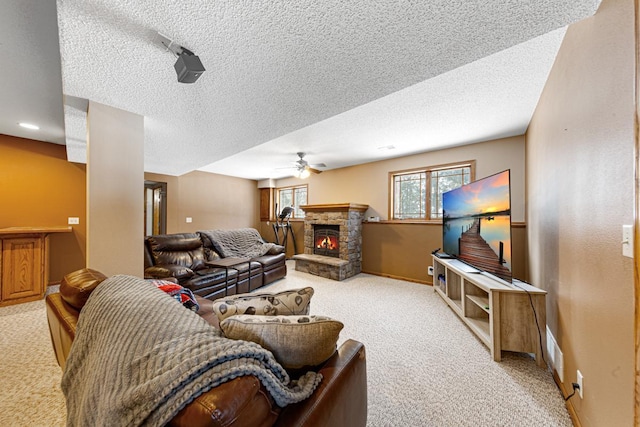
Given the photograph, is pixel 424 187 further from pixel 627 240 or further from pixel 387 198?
pixel 627 240

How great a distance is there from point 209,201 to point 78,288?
4923 millimetres

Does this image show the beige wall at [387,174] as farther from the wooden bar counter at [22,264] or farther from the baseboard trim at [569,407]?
the wooden bar counter at [22,264]

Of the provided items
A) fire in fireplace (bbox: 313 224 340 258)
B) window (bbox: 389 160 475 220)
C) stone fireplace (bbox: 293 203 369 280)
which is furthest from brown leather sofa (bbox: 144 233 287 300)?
window (bbox: 389 160 475 220)

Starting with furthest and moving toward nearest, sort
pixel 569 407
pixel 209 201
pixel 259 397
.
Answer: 1. pixel 209 201
2. pixel 569 407
3. pixel 259 397

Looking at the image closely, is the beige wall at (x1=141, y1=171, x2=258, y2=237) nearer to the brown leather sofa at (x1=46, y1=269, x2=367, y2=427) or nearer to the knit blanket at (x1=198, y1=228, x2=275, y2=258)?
the knit blanket at (x1=198, y1=228, x2=275, y2=258)

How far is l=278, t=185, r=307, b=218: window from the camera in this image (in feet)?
20.0

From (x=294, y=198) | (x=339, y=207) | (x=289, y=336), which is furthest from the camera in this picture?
(x=294, y=198)

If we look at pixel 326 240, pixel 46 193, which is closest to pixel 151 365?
pixel 326 240

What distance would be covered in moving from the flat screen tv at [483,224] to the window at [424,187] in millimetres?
764

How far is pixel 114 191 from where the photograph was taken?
6.38 feet

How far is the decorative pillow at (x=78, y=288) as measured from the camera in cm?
124

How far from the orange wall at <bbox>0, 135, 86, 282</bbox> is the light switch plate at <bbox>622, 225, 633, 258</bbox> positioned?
19.8ft

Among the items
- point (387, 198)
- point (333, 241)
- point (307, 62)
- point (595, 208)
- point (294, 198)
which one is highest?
point (307, 62)

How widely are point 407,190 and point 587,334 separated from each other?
10.7 feet
